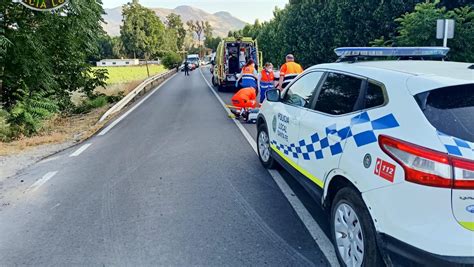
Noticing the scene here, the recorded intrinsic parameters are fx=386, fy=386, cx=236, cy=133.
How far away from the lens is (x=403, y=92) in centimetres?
282

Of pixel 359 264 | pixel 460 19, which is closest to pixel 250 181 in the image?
pixel 359 264

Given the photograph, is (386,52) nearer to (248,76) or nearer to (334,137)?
(334,137)

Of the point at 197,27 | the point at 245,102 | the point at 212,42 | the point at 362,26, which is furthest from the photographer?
the point at 197,27

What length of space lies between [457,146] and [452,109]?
33cm

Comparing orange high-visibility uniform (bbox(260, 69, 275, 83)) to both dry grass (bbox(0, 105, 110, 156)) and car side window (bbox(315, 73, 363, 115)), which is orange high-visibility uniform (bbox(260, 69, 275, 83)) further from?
car side window (bbox(315, 73, 363, 115))

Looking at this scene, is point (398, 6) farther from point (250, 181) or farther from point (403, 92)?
point (403, 92)

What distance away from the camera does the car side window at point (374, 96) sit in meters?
3.05

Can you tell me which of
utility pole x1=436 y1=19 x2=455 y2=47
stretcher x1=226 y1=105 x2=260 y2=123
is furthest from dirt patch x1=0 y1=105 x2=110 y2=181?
utility pole x1=436 y1=19 x2=455 y2=47

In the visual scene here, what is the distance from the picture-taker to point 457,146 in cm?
242

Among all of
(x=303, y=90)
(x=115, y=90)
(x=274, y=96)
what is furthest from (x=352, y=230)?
(x=115, y=90)

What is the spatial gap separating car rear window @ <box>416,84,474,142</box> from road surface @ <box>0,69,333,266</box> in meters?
1.62

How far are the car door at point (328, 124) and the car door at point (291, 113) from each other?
18 centimetres

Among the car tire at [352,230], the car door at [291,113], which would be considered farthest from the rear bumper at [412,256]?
the car door at [291,113]

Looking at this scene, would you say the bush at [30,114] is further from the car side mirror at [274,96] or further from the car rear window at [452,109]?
the car rear window at [452,109]
